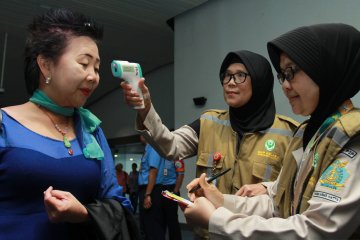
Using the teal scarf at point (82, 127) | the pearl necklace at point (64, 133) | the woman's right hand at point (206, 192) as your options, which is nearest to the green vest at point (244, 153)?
the woman's right hand at point (206, 192)

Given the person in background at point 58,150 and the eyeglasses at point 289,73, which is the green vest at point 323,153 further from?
the person in background at point 58,150

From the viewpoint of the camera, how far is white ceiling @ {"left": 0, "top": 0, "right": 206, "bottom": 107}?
5828 mm

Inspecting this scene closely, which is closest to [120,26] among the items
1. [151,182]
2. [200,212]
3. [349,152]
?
[151,182]

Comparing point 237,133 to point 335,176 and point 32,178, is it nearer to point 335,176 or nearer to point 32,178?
point 335,176

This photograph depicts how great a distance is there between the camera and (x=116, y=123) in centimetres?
1106

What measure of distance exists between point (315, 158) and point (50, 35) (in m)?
1.00

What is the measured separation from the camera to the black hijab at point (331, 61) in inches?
44.9

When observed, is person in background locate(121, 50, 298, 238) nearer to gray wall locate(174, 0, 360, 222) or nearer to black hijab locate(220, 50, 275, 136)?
black hijab locate(220, 50, 275, 136)

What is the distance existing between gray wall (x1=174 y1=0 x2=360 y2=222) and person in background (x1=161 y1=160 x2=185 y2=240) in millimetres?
1269

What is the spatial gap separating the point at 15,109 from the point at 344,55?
1126 millimetres

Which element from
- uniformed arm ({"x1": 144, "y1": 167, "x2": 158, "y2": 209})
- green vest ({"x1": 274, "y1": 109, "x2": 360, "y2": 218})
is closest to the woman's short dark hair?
green vest ({"x1": 274, "y1": 109, "x2": 360, "y2": 218})

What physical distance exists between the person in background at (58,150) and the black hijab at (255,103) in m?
0.73

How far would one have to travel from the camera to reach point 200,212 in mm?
1126

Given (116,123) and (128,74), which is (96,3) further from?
(116,123)
